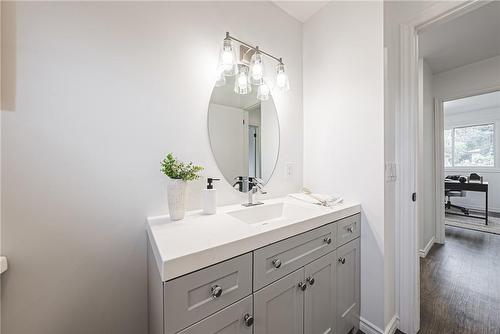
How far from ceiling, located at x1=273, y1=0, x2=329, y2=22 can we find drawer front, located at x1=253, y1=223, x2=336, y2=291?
1.72m

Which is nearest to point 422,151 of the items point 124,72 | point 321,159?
point 321,159

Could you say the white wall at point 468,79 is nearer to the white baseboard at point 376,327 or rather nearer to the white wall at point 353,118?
the white wall at point 353,118

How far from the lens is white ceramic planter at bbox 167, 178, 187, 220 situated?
0.94 m

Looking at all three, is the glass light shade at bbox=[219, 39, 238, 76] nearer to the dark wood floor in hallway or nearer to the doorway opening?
the doorway opening

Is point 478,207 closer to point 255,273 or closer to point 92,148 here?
point 255,273

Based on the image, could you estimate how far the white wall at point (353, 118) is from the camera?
123cm

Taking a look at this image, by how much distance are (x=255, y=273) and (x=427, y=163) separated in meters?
3.09

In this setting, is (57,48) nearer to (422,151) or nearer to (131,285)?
(131,285)

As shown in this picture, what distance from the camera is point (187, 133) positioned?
113cm

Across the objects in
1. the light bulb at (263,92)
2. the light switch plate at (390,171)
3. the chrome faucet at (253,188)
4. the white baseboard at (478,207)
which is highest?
the light bulb at (263,92)

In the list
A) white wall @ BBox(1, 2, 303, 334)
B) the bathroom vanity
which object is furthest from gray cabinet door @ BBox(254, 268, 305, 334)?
white wall @ BBox(1, 2, 303, 334)

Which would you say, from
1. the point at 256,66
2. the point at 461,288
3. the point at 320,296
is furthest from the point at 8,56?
the point at 461,288

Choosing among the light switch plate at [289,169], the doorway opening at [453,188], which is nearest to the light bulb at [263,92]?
the light switch plate at [289,169]

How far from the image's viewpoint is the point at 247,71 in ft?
4.47
